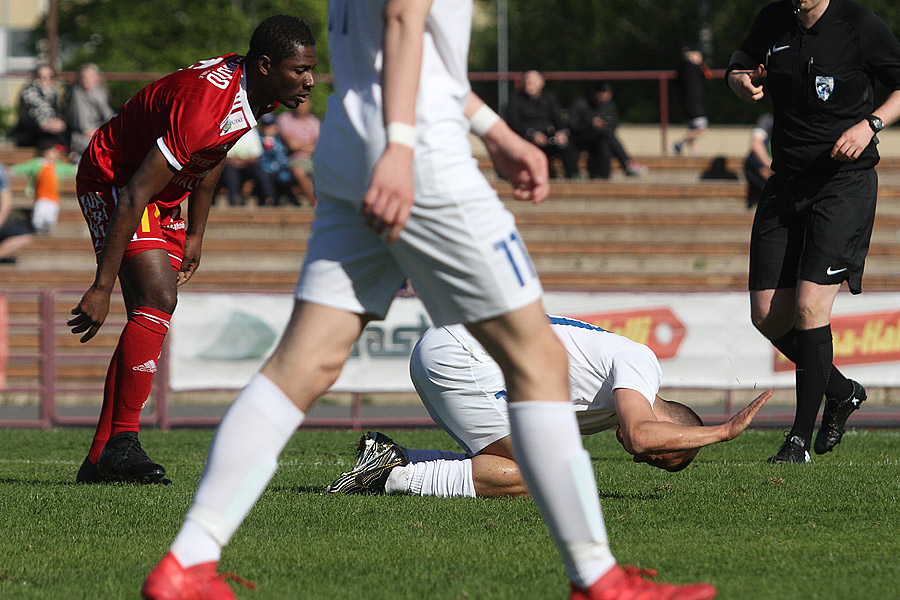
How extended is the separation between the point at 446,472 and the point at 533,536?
107 centimetres

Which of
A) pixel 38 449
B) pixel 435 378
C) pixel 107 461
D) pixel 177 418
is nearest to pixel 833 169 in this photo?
pixel 435 378

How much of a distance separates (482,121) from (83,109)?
15.4 metres

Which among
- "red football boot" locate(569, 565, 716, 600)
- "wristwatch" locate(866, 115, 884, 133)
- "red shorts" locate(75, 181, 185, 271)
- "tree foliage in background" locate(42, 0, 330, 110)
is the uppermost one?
"tree foliage in background" locate(42, 0, 330, 110)

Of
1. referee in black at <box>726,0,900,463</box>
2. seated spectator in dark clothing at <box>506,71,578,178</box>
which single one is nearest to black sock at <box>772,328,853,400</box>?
referee in black at <box>726,0,900,463</box>

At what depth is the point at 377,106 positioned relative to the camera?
9.32ft

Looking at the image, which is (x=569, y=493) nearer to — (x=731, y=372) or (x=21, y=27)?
(x=731, y=372)

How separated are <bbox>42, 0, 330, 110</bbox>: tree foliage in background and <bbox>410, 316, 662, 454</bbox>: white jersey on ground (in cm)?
4245

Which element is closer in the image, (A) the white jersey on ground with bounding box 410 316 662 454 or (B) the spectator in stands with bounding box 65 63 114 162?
(A) the white jersey on ground with bounding box 410 316 662 454

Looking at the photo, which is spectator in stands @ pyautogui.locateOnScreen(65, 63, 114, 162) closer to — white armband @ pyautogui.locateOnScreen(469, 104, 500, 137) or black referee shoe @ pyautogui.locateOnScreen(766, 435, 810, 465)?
black referee shoe @ pyautogui.locateOnScreen(766, 435, 810, 465)

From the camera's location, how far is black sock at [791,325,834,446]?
6223mm

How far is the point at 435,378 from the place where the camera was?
5.21 meters

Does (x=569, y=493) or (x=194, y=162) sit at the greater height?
(x=194, y=162)

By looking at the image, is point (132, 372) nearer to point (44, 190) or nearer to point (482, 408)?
point (482, 408)

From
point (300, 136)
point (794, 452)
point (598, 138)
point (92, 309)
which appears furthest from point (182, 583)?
point (598, 138)
